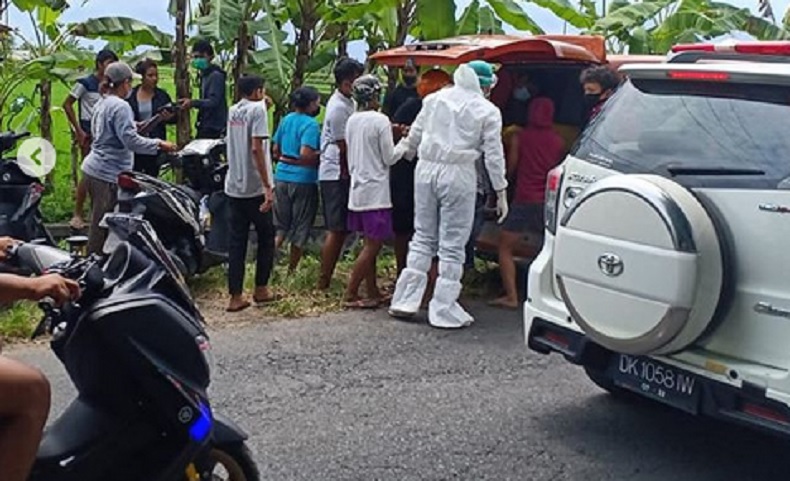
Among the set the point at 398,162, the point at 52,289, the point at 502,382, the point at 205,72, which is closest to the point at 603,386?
the point at 502,382

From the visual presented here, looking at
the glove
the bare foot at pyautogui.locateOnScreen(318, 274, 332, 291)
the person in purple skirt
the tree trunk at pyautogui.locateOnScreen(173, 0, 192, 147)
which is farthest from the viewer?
the tree trunk at pyautogui.locateOnScreen(173, 0, 192, 147)

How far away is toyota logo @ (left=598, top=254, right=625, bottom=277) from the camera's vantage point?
4312mm

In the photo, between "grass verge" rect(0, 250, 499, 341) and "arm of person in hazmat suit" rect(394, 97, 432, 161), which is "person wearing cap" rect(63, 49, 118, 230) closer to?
"grass verge" rect(0, 250, 499, 341)

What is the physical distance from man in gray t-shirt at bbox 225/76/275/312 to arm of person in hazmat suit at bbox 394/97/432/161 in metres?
0.93

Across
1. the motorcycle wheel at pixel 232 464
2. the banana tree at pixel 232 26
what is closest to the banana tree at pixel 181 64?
the banana tree at pixel 232 26

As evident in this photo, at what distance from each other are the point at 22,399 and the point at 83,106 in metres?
7.08

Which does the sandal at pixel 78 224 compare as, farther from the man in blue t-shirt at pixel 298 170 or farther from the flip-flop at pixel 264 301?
the flip-flop at pixel 264 301

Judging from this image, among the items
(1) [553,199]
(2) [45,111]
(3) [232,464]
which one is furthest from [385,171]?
(2) [45,111]

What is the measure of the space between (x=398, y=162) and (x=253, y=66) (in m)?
2.97

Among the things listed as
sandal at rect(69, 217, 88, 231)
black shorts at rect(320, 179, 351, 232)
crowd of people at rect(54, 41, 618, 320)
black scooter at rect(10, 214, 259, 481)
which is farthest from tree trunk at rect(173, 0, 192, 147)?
black scooter at rect(10, 214, 259, 481)

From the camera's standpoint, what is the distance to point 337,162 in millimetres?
7770

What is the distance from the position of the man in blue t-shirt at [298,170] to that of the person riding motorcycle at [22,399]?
4.94 metres

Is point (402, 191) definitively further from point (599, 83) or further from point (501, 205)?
point (599, 83)

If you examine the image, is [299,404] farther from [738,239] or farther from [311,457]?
[738,239]
